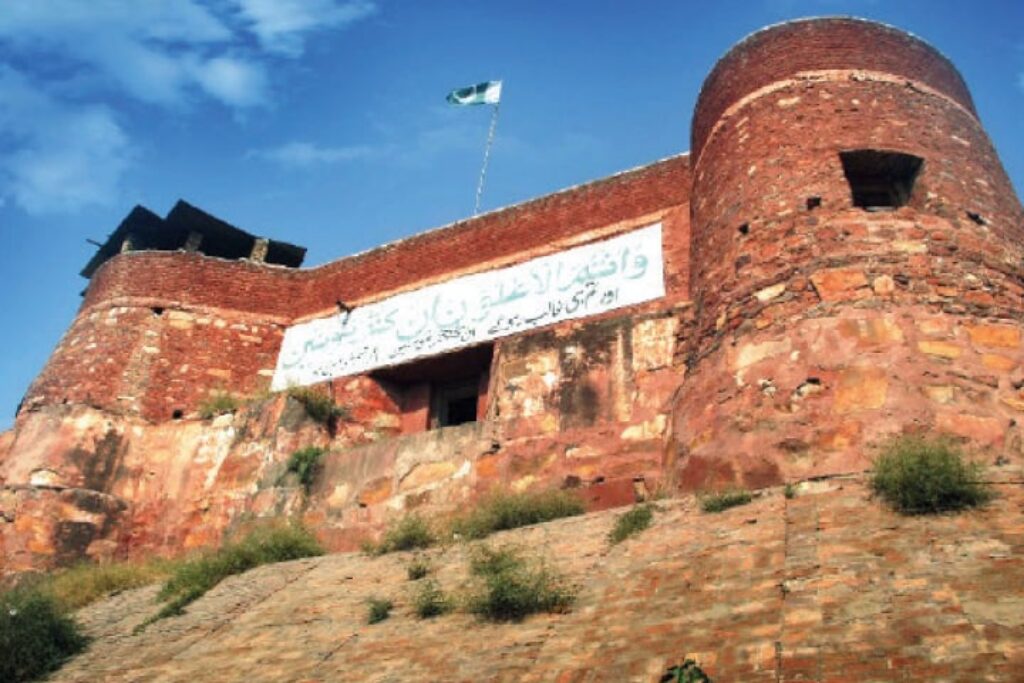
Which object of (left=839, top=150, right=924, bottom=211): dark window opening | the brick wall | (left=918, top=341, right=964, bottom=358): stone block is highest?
the brick wall

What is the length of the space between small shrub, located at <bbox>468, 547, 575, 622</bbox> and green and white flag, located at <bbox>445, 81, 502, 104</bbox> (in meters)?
13.8

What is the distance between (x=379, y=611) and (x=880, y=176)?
6746mm

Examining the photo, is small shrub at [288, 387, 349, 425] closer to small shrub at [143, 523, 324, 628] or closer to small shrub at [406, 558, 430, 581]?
small shrub at [143, 523, 324, 628]

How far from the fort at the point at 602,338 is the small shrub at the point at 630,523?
73 centimetres

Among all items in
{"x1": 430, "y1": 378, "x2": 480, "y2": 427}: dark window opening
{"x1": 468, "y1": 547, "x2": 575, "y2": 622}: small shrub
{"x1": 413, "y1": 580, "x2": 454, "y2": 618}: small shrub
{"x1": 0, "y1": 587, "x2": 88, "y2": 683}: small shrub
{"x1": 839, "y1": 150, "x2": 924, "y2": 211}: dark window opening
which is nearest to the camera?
{"x1": 468, "y1": 547, "x2": 575, "y2": 622}: small shrub

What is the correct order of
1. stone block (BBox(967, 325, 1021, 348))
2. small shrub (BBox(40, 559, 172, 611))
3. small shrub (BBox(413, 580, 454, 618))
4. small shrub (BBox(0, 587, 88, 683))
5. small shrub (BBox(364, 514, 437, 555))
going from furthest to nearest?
small shrub (BBox(40, 559, 172, 611)), small shrub (BBox(364, 514, 437, 555)), stone block (BBox(967, 325, 1021, 348)), small shrub (BBox(0, 587, 88, 683)), small shrub (BBox(413, 580, 454, 618))

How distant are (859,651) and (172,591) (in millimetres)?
7414

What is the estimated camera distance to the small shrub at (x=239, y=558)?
949 cm

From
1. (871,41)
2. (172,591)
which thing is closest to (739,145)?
(871,41)

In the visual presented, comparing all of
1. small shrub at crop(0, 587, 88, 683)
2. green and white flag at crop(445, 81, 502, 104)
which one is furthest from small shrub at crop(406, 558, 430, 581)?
green and white flag at crop(445, 81, 502, 104)

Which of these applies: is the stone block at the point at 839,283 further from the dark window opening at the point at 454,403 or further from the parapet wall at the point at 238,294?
the dark window opening at the point at 454,403

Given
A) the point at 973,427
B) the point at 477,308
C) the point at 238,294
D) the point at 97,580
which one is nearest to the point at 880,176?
the point at 973,427

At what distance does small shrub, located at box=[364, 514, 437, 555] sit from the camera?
895 centimetres

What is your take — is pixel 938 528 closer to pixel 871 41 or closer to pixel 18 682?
pixel 871 41
